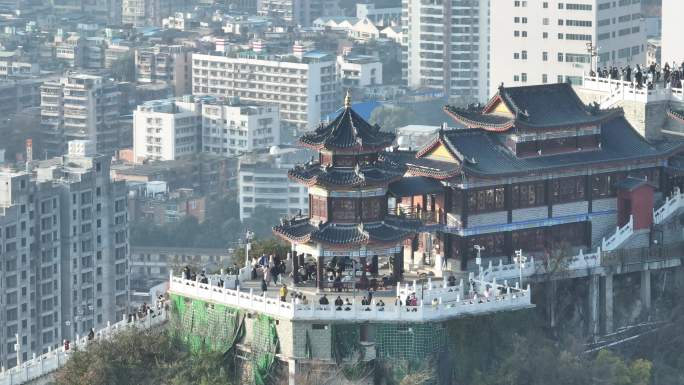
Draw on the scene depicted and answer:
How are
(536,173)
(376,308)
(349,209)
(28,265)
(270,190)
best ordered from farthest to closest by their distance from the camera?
(270,190)
(28,265)
(536,173)
(349,209)
(376,308)

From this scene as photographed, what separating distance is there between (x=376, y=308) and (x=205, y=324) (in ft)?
24.1

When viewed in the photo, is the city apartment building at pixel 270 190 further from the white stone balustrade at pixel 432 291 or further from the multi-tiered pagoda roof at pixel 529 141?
the white stone balustrade at pixel 432 291

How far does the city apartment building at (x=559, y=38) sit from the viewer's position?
187m

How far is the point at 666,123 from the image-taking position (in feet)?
358

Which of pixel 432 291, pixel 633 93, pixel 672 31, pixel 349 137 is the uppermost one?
pixel 672 31

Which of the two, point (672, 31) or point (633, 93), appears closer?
point (633, 93)

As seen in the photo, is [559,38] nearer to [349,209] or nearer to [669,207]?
[669,207]

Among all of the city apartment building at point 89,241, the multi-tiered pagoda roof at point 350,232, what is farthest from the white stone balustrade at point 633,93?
the city apartment building at point 89,241

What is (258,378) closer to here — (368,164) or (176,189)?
(368,164)

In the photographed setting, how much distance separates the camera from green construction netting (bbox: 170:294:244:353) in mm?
94188

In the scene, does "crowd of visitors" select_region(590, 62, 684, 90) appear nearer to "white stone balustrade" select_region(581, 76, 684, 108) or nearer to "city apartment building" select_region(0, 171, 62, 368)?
"white stone balustrade" select_region(581, 76, 684, 108)

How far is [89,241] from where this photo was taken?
149500 millimetres

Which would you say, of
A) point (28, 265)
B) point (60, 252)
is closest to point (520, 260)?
point (28, 265)

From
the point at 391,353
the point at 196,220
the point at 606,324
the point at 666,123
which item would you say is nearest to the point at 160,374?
the point at 391,353
